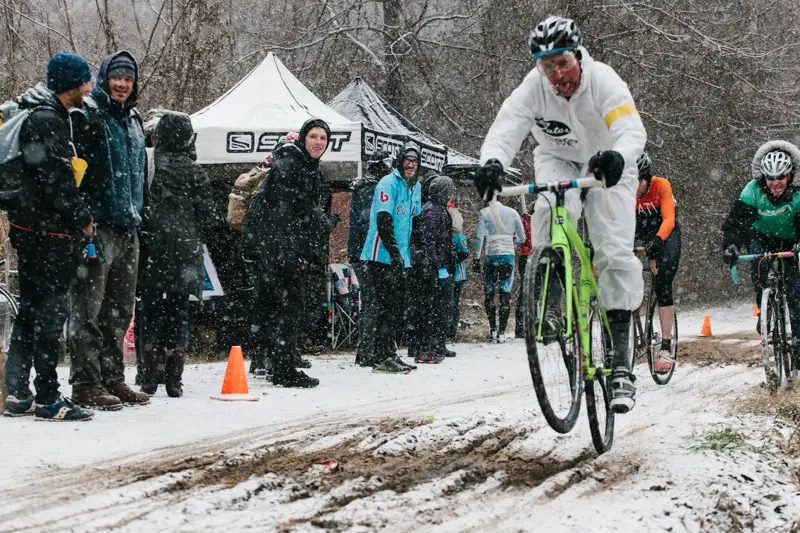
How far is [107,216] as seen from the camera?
20.0 ft

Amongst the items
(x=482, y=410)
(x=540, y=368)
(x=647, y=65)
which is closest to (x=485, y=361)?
(x=482, y=410)

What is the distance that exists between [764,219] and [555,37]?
403 cm

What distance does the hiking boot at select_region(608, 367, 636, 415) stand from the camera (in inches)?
195

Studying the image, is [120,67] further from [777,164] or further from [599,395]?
[777,164]

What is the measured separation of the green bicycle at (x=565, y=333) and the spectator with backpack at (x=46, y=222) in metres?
2.57

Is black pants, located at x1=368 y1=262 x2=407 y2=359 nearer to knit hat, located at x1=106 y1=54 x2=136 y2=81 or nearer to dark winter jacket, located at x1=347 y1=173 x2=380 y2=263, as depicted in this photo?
dark winter jacket, located at x1=347 y1=173 x2=380 y2=263

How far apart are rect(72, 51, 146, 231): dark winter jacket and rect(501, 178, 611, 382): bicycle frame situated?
275cm

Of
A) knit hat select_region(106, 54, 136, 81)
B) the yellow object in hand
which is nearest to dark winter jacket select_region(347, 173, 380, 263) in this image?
knit hat select_region(106, 54, 136, 81)

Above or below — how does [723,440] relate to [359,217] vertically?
below

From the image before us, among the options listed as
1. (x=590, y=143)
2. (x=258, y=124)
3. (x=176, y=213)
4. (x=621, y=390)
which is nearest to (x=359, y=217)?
(x=258, y=124)

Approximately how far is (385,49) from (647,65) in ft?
21.2

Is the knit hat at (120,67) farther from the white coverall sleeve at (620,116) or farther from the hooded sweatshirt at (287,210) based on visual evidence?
the white coverall sleeve at (620,116)

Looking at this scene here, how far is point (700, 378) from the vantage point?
29.0ft

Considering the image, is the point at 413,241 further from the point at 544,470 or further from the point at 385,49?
the point at 385,49
